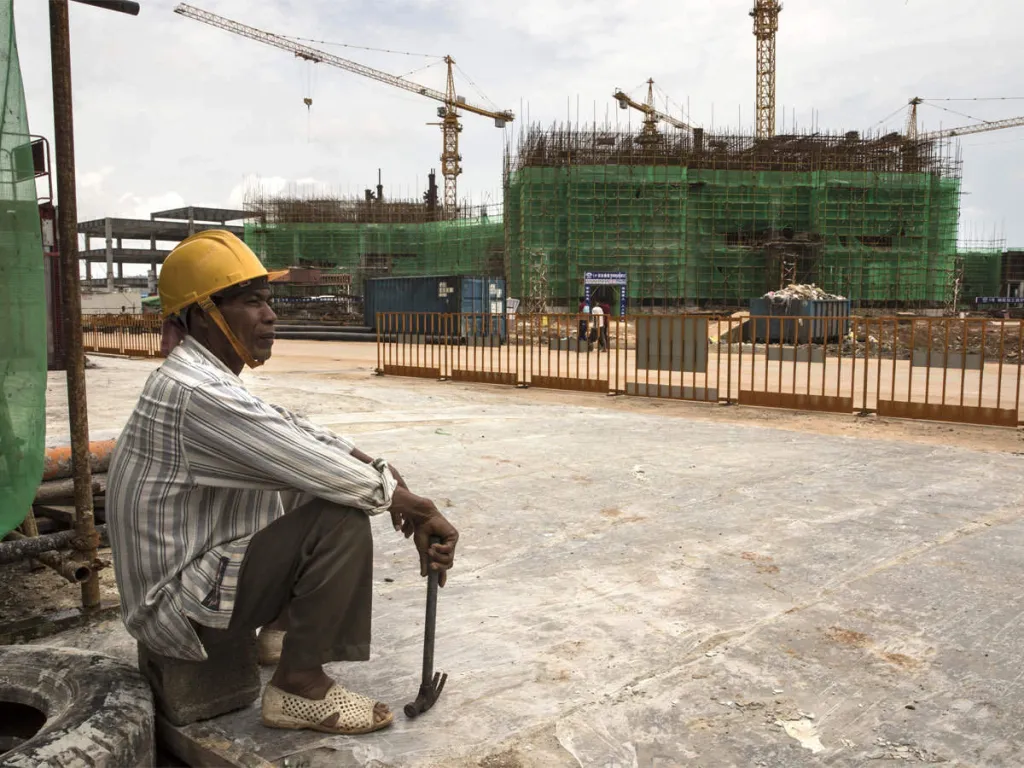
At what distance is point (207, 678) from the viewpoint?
2574 millimetres

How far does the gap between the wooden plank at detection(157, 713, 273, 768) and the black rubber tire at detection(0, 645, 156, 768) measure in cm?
11

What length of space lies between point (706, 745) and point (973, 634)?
61.0 inches

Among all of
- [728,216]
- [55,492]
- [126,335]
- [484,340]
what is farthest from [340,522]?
[728,216]

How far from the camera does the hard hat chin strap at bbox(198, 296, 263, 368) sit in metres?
2.48

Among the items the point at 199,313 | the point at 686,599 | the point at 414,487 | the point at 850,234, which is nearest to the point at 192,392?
the point at 199,313

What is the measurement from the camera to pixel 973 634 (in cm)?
336

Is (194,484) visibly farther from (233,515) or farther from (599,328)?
(599,328)

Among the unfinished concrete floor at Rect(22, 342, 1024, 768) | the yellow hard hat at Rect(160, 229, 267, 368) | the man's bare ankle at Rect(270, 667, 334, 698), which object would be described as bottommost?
the unfinished concrete floor at Rect(22, 342, 1024, 768)

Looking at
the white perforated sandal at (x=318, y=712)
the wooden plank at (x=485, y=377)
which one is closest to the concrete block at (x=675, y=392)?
the wooden plank at (x=485, y=377)

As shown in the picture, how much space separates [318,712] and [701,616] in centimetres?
173

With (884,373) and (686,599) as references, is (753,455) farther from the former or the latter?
(884,373)

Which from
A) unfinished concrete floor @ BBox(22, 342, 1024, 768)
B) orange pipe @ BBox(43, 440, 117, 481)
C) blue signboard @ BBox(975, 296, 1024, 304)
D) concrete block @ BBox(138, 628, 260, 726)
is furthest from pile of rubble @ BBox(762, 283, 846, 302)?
blue signboard @ BBox(975, 296, 1024, 304)

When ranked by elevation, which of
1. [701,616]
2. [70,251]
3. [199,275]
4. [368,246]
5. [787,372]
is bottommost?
[787,372]

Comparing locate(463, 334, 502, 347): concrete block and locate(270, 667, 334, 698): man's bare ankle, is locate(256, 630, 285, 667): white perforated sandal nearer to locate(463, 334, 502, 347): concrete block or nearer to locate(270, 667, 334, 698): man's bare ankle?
locate(270, 667, 334, 698): man's bare ankle
